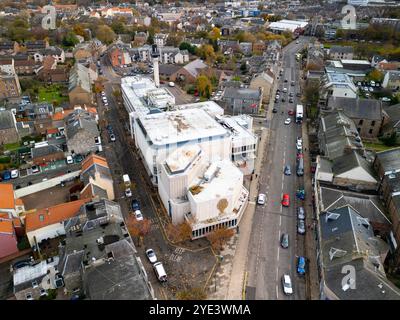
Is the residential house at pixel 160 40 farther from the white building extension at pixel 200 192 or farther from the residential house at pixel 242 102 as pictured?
the white building extension at pixel 200 192

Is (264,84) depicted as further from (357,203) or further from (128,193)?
(128,193)

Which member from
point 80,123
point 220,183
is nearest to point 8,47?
point 80,123

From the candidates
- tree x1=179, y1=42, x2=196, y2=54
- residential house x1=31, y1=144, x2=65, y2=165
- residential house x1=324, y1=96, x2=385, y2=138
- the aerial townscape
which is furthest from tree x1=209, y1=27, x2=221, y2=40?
residential house x1=31, y1=144, x2=65, y2=165

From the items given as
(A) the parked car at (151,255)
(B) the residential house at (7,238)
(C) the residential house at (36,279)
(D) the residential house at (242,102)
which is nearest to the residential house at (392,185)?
(A) the parked car at (151,255)

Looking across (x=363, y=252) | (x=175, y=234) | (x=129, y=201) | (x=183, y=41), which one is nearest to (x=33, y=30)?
(x=183, y=41)

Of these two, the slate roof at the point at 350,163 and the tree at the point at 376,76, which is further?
the tree at the point at 376,76

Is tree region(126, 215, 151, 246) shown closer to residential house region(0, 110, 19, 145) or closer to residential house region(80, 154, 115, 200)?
residential house region(80, 154, 115, 200)
